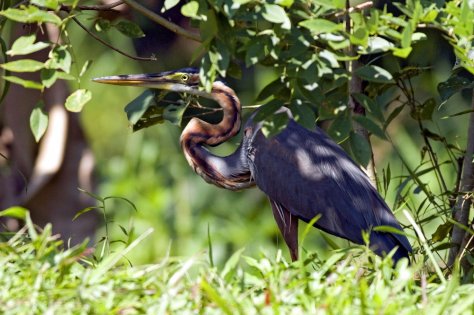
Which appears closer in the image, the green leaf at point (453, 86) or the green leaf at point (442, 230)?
the green leaf at point (453, 86)

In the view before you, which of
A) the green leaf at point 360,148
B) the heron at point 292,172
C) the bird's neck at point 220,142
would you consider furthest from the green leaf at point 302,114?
the bird's neck at point 220,142

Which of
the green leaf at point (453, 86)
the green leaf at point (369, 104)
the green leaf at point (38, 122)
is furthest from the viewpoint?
the green leaf at point (453, 86)

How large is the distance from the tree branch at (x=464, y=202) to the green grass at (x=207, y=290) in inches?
31.4

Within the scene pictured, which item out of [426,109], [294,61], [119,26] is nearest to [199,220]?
[426,109]

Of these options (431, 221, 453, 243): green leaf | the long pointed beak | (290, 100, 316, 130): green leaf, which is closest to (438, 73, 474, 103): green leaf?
(431, 221, 453, 243): green leaf

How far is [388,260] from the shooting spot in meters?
2.54

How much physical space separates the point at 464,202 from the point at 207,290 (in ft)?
4.88

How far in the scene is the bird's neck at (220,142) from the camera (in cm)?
409

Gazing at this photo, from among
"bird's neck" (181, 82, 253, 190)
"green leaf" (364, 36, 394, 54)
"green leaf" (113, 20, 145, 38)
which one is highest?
"green leaf" (364, 36, 394, 54)

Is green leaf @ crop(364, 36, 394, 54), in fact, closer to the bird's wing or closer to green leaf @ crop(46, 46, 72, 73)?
green leaf @ crop(46, 46, 72, 73)

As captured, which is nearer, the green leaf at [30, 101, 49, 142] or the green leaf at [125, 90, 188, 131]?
the green leaf at [30, 101, 49, 142]

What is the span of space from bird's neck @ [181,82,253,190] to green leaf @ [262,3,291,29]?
5.28 feet

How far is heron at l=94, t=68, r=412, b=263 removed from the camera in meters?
3.70

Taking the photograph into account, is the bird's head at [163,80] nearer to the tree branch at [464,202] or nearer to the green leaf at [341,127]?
the tree branch at [464,202]
